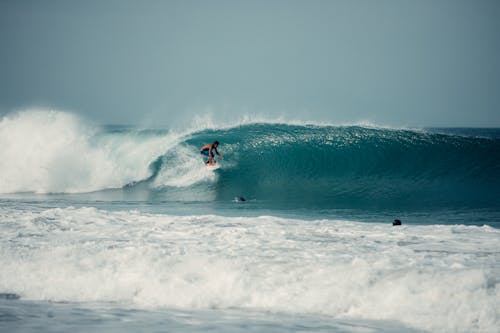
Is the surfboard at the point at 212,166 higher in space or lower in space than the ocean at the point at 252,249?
higher

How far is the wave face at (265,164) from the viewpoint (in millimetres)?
13859

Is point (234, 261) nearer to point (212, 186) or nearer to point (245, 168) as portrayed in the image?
point (212, 186)

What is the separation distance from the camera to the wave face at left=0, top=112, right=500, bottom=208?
13.9 meters

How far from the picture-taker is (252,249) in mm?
6320

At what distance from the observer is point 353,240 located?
277 inches

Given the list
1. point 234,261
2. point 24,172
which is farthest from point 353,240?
point 24,172

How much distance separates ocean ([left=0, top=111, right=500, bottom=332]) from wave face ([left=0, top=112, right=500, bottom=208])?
0.29 ft

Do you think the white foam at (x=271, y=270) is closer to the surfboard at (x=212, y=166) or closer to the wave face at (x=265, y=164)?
the wave face at (x=265, y=164)

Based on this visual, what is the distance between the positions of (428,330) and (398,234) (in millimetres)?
3367

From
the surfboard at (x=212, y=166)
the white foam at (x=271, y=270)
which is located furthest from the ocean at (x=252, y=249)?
the surfboard at (x=212, y=166)

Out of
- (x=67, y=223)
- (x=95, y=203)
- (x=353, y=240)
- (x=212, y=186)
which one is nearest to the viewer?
(x=353, y=240)

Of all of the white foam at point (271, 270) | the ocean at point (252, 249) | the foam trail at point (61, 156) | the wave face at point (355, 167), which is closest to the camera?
the ocean at point (252, 249)

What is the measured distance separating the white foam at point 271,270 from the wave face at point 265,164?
539 centimetres

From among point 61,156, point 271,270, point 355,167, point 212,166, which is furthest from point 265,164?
point 271,270
